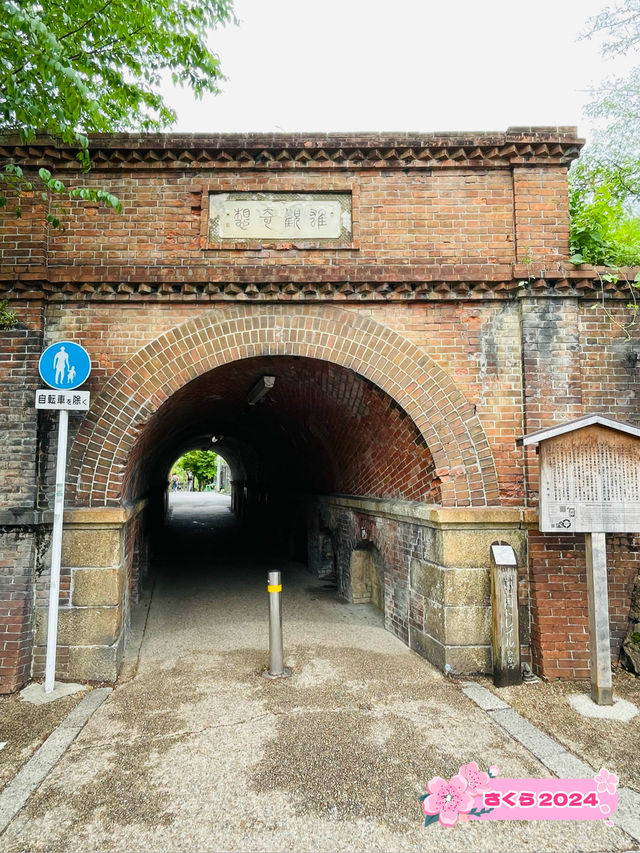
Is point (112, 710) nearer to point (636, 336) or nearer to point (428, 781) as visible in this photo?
point (428, 781)

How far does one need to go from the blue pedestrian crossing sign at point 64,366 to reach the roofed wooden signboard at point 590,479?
4396 mm

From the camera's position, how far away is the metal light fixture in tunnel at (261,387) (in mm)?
6973

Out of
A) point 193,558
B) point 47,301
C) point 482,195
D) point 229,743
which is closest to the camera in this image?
point 229,743

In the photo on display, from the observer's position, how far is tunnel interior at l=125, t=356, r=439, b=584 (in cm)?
603

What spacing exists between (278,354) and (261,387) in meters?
1.68

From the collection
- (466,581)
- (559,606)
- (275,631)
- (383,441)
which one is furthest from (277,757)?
(383,441)

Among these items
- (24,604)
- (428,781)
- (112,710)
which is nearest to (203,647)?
(112,710)

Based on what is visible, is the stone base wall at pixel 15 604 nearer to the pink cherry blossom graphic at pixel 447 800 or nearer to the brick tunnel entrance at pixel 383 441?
the brick tunnel entrance at pixel 383 441

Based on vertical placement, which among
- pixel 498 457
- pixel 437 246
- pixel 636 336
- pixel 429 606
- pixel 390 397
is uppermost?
pixel 437 246

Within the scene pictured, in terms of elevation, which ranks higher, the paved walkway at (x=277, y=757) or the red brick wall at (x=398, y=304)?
the red brick wall at (x=398, y=304)

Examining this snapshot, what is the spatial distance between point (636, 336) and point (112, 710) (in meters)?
6.57

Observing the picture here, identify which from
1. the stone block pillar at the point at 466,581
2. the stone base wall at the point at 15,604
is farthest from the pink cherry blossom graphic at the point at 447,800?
the stone base wall at the point at 15,604

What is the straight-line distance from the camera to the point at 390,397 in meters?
5.75

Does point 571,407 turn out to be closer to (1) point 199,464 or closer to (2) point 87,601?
(2) point 87,601
